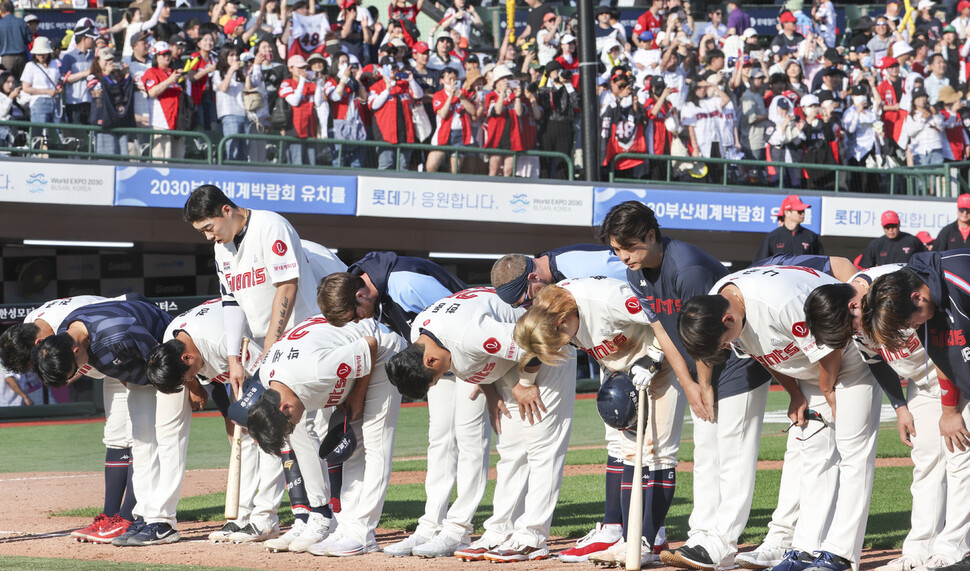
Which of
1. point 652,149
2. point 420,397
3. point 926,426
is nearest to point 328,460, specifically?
point 420,397

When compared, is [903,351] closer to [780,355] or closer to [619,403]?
[780,355]

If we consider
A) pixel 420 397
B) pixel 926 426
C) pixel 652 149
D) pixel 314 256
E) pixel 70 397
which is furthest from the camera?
pixel 652 149

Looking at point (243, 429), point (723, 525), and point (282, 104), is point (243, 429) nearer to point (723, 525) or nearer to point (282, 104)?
point (723, 525)

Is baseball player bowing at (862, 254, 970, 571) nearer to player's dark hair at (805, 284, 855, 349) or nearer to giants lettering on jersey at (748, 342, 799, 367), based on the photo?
player's dark hair at (805, 284, 855, 349)

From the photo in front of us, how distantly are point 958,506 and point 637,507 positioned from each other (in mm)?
1371

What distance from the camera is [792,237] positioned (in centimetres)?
1160

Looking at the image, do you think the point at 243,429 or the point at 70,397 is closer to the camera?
the point at 243,429

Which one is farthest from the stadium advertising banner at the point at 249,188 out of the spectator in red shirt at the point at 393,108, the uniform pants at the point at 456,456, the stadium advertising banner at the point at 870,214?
the uniform pants at the point at 456,456

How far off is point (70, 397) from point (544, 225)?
23.8ft

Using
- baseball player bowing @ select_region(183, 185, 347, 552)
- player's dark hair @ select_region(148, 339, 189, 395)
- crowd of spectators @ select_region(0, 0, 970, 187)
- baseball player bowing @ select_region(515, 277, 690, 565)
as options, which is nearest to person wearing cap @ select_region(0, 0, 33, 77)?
crowd of spectators @ select_region(0, 0, 970, 187)

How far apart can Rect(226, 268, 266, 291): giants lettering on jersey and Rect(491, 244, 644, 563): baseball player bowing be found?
4.97ft

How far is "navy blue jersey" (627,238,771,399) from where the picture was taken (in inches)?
210

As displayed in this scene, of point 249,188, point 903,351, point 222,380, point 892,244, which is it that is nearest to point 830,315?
point 903,351

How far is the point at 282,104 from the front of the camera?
15.1 metres
